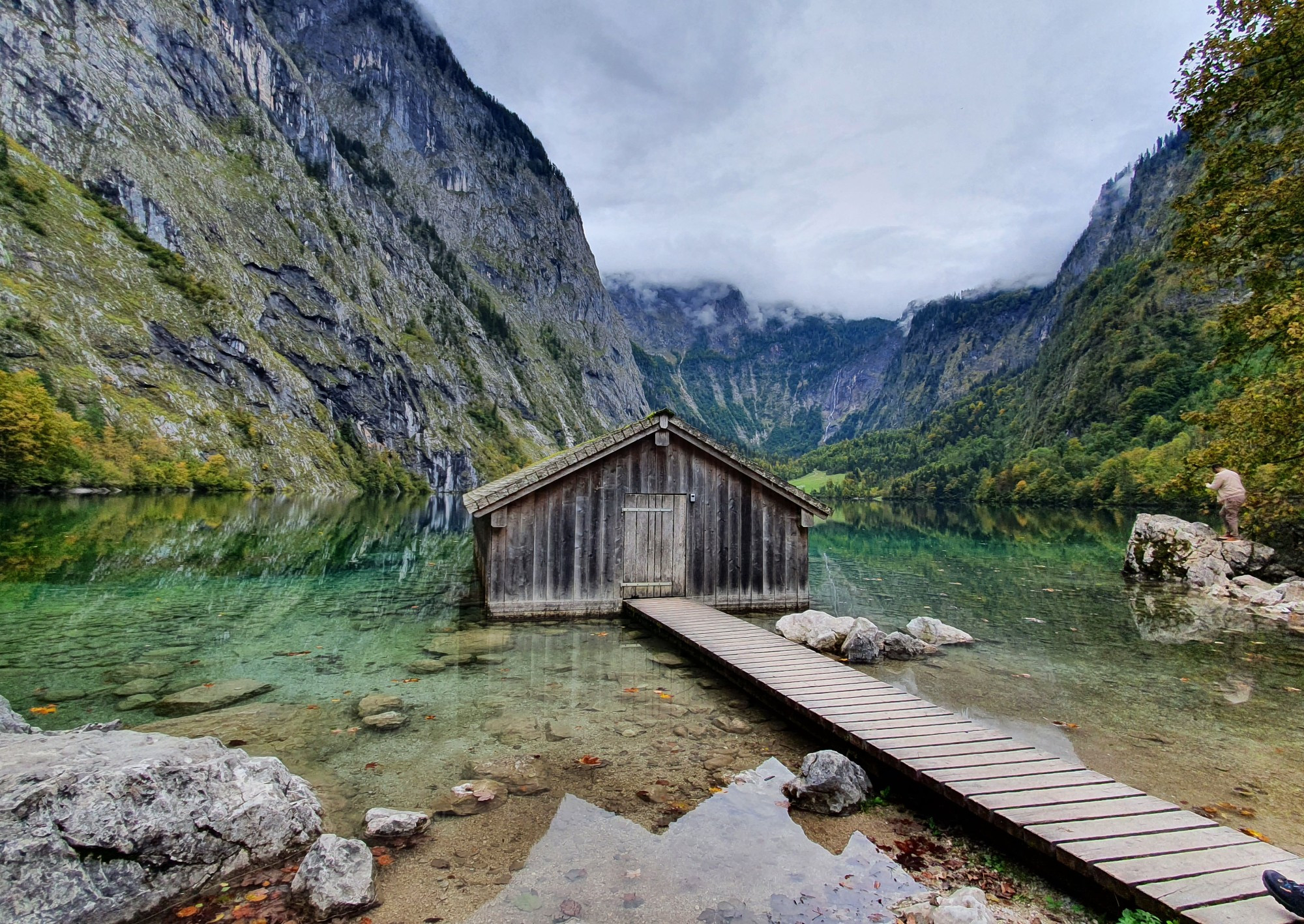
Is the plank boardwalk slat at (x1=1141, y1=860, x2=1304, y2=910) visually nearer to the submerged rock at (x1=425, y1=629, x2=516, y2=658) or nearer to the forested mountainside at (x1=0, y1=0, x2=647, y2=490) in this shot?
the submerged rock at (x1=425, y1=629, x2=516, y2=658)

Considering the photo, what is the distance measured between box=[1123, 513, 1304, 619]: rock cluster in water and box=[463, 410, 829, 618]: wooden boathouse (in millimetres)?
13272

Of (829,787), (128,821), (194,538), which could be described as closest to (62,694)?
(128,821)

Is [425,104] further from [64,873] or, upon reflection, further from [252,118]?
[64,873]

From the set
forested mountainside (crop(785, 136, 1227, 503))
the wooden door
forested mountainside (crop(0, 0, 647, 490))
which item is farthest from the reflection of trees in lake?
forested mountainside (crop(785, 136, 1227, 503))

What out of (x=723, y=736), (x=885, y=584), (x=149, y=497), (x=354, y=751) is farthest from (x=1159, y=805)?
(x=149, y=497)

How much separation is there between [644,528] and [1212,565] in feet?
65.0

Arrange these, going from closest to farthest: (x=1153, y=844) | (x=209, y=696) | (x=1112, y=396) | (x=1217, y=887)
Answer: (x=1217, y=887), (x=1153, y=844), (x=209, y=696), (x=1112, y=396)

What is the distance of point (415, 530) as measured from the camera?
141 feet

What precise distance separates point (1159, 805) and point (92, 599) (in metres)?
20.9

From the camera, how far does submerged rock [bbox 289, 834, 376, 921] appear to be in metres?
4.52

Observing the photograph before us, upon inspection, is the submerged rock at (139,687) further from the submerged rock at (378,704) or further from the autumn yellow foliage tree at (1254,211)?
the autumn yellow foliage tree at (1254,211)

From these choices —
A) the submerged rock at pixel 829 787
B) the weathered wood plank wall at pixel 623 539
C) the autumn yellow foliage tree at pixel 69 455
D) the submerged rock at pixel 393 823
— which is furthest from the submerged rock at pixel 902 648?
the autumn yellow foliage tree at pixel 69 455

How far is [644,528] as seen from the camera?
52.6 ft

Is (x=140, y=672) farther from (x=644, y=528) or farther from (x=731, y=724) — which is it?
(x=644, y=528)
